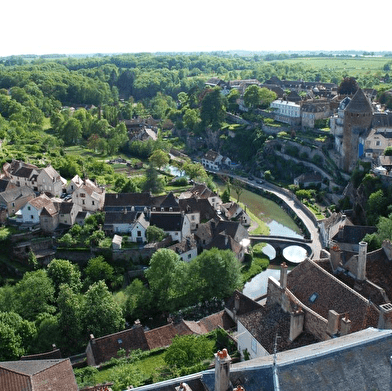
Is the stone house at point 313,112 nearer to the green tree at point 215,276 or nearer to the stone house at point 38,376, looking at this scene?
the green tree at point 215,276

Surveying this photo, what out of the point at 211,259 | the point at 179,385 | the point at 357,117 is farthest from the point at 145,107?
the point at 179,385

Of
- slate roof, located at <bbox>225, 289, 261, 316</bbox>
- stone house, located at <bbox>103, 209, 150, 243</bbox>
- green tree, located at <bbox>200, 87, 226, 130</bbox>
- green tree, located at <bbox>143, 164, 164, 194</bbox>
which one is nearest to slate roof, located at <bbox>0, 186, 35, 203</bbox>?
stone house, located at <bbox>103, 209, 150, 243</bbox>

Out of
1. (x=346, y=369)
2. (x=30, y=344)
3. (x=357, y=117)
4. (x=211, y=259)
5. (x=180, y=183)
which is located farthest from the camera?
(x=180, y=183)

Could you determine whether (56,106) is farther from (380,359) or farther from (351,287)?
(380,359)

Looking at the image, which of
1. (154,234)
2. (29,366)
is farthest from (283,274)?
(154,234)

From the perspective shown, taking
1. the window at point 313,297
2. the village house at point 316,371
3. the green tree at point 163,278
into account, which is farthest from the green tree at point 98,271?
the village house at point 316,371

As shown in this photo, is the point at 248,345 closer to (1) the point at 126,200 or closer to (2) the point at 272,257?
(2) the point at 272,257

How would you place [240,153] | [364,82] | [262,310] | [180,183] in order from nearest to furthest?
[262,310], [180,183], [240,153], [364,82]
